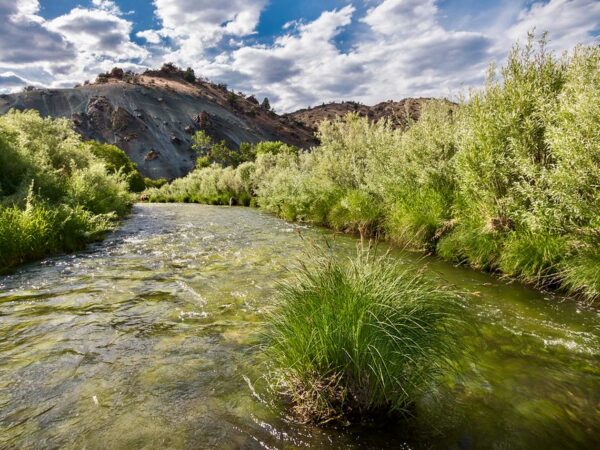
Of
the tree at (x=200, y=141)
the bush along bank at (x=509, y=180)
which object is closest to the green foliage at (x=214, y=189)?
the bush along bank at (x=509, y=180)

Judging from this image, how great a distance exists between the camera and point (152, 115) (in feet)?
375

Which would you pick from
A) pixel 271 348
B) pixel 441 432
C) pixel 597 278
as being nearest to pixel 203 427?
pixel 271 348

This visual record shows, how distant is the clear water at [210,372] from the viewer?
3754 mm

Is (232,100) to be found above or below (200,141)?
above

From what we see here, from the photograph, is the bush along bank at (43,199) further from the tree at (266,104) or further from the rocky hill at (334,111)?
the tree at (266,104)

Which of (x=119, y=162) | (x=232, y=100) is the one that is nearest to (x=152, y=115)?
(x=232, y=100)

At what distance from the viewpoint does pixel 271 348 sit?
13.2 feet

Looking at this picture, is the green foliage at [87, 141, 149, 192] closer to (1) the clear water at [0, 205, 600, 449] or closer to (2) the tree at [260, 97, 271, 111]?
(1) the clear water at [0, 205, 600, 449]

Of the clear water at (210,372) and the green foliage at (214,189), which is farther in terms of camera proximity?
the green foliage at (214,189)

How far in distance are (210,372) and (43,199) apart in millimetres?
12639

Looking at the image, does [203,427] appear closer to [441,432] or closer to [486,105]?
[441,432]

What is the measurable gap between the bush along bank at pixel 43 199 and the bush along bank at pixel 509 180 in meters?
9.57

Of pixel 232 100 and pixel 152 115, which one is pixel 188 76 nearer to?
pixel 232 100

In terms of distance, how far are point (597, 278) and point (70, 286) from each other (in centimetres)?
1139
